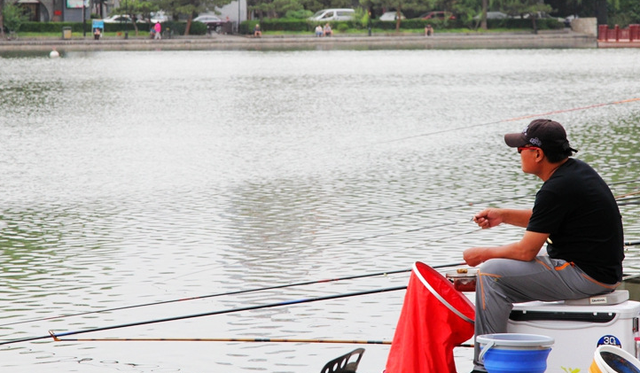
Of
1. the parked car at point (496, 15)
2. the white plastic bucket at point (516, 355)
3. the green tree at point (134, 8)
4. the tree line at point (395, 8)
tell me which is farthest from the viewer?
the parked car at point (496, 15)

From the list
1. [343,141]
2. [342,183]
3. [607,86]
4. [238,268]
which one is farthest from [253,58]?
[238,268]

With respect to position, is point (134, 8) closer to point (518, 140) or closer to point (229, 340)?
point (229, 340)

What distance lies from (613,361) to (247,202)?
6950 millimetres

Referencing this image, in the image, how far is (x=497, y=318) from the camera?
429 cm

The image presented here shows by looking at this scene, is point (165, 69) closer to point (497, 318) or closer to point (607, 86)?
point (607, 86)

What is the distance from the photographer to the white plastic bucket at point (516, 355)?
393cm

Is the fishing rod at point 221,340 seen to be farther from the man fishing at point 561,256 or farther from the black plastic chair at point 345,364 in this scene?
the man fishing at point 561,256

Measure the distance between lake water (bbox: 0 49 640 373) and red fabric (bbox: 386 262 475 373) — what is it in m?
0.85

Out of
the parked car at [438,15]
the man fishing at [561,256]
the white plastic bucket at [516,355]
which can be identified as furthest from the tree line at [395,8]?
the white plastic bucket at [516,355]

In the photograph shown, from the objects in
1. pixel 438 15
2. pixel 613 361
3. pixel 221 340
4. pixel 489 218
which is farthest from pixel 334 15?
pixel 613 361

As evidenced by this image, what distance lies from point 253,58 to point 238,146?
26.8 m

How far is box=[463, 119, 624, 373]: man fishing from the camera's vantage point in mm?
4312

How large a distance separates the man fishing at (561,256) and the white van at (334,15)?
61131 millimetres

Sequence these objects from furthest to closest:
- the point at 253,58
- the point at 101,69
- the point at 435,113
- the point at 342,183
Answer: the point at 253,58, the point at 101,69, the point at 435,113, the point at 342,183
